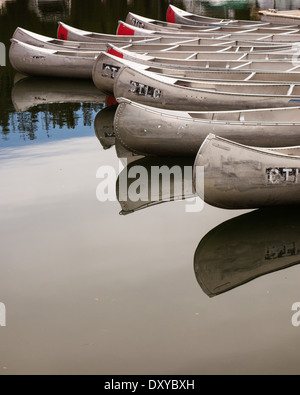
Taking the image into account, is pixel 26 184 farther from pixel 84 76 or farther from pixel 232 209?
pixel 84 76

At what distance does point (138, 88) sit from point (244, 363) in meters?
7.44

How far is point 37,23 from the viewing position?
2723 cm

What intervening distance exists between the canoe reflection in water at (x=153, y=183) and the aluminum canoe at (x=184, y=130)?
23cm

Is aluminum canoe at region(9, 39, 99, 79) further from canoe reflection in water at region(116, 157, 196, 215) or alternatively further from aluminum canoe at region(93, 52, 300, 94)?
canoe reflection in water at region(116, 157, 196, 215)

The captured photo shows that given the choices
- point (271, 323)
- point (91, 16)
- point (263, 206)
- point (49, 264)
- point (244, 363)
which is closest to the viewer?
point (244, 363)

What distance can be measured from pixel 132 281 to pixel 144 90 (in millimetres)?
5762

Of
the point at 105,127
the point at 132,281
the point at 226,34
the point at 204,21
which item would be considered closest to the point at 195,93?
the point at 105,127

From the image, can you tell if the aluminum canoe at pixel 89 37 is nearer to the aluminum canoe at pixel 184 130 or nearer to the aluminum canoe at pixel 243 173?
the aluminum canoe at pixel 184 130

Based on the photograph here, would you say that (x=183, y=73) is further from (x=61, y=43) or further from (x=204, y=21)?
(x=204, y=21)

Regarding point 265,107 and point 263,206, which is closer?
point 263,206

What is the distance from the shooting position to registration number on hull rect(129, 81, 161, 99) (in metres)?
12.4

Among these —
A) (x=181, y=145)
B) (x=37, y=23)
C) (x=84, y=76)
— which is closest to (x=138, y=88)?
(x=181, y=145)

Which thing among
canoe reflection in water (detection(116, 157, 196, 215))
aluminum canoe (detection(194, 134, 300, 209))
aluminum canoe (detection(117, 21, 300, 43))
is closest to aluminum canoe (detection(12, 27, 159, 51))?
aluminum canoe (detection(117, 21, 300, 43))

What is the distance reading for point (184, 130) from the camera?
1049 centimetres
